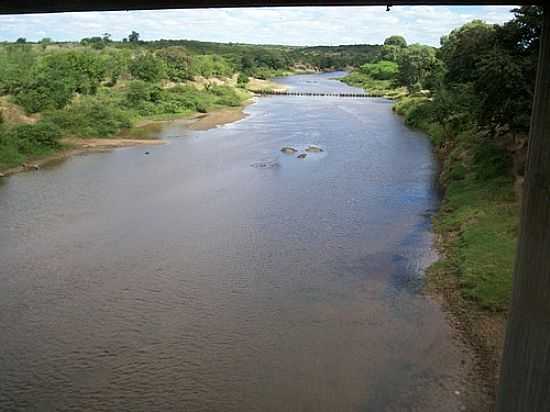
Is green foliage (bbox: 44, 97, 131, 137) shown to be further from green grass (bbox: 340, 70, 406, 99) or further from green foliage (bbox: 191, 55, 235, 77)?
green grass (bbox: 340, 70, 406, 99)

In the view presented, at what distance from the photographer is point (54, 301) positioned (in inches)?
484

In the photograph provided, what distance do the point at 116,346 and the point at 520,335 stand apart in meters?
7.23

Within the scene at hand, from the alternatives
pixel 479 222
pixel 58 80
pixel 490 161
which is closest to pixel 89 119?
pixel 58 80

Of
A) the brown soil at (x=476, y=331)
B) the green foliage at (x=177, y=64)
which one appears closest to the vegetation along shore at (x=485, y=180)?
the brown soil at (x=476, y=331)

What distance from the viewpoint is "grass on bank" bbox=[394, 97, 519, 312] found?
1185cm

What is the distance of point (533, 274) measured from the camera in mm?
5363

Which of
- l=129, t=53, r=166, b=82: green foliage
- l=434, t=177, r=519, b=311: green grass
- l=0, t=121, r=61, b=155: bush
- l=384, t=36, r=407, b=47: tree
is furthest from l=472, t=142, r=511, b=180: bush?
l=384, t=36, r=407, b=47: tree

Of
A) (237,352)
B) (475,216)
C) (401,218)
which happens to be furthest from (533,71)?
(237,352)

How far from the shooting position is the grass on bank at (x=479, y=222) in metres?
11.9

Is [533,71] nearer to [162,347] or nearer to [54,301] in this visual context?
[162,347]

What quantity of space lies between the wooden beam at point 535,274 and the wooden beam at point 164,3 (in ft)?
3.65

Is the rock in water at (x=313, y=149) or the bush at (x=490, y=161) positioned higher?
the bush at (x=490, y=161)

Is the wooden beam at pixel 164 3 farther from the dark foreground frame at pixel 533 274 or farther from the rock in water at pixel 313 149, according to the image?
the rock in water at pixel 313 149

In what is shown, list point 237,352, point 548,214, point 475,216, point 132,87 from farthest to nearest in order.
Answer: point 132,87, point 475,216, point 237,352, point 548,214
